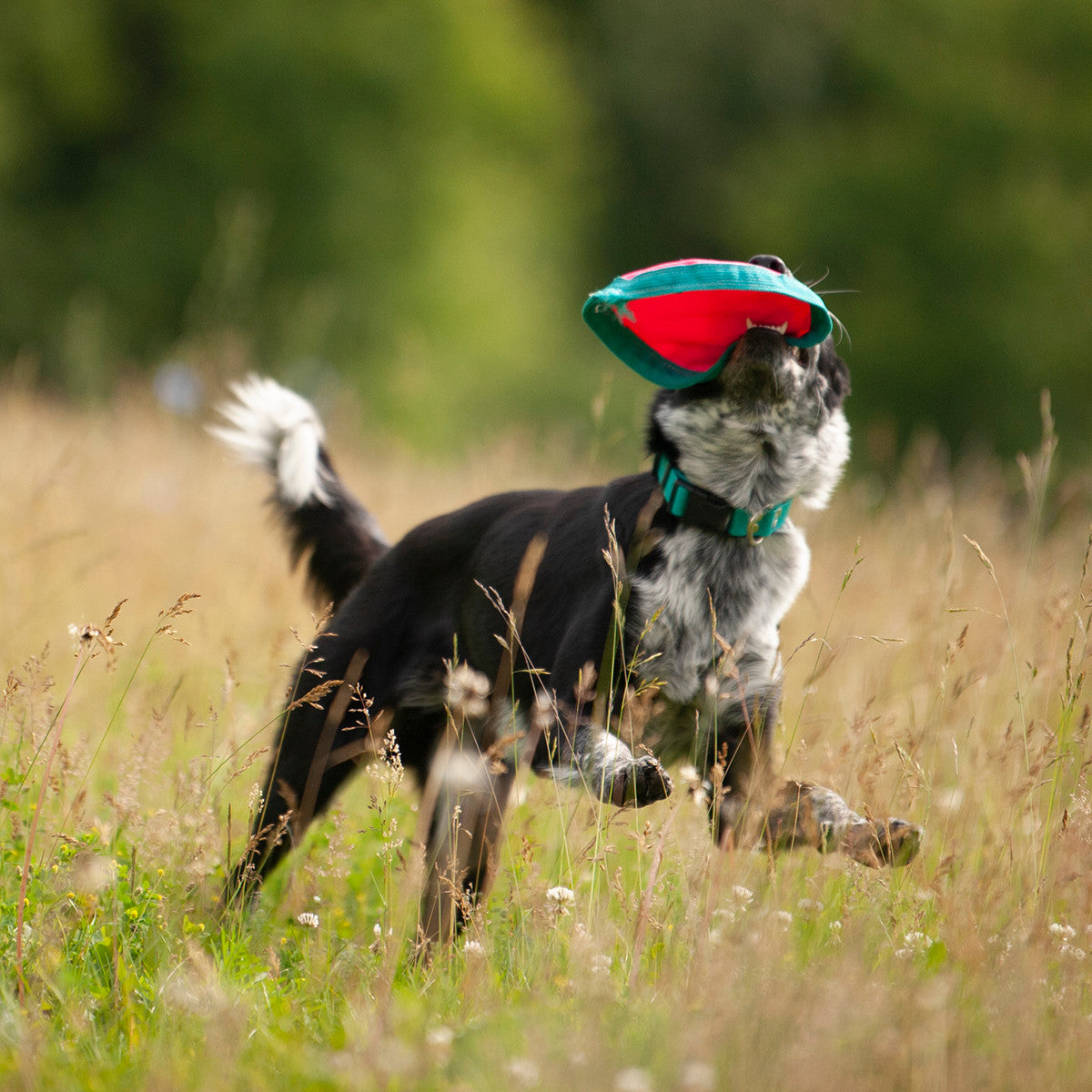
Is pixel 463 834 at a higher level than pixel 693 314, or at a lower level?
lower

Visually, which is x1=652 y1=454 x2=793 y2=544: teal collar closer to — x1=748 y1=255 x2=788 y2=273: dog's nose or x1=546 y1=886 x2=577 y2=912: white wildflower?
x1=748 y1=255 x2=788 y2=273: dog's nose

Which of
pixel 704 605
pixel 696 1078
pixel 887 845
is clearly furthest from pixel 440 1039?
pixel 704 605

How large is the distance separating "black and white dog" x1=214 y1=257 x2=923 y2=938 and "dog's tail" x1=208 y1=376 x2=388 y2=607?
0.11 feet

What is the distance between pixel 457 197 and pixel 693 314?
17916 millimetres

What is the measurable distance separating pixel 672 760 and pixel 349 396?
5.95 meters

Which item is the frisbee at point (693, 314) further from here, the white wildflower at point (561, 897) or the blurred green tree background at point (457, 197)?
the blurred green tree background at point (457, 197)

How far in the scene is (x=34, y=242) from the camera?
18938 millimetres

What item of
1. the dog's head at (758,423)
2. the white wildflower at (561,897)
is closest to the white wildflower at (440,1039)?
the white wildflower at (561,897)

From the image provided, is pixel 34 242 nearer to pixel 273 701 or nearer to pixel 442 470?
pixel 442 470

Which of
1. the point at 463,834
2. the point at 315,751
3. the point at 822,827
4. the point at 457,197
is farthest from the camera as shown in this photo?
the point at 457,197

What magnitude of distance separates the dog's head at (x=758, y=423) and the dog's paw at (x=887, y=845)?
964mm

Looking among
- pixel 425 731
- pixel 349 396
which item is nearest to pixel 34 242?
pixel 349 396

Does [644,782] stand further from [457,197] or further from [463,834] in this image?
[457,197]

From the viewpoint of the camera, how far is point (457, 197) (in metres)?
20.1
